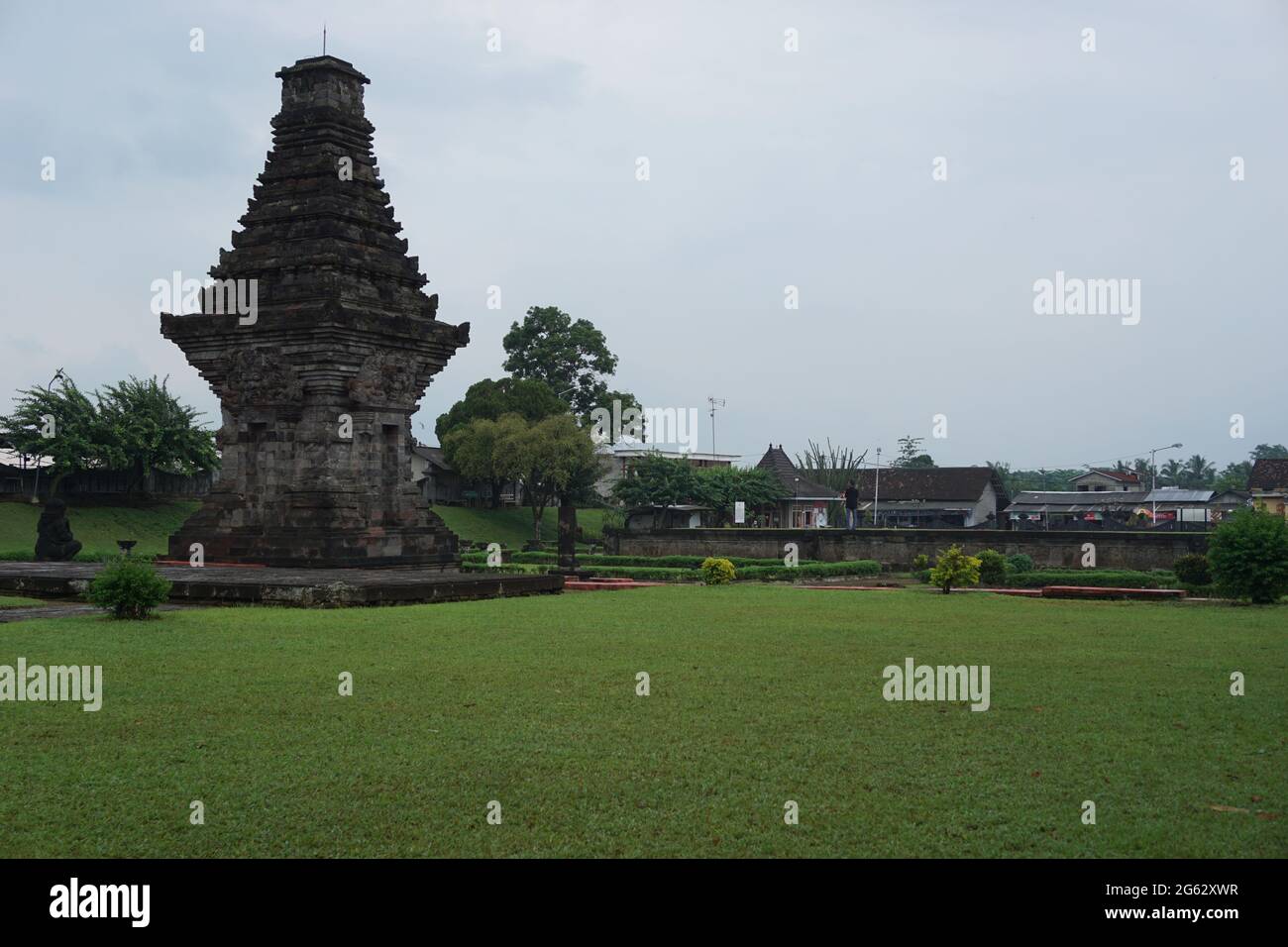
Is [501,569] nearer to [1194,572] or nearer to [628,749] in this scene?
[1194,572]

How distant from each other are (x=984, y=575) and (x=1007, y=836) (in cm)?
2291

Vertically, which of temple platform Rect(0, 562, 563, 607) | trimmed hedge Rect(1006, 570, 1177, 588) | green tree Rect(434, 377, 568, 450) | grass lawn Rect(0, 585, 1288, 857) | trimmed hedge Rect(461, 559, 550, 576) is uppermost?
green tree Rect(434, 377, 568, 450)

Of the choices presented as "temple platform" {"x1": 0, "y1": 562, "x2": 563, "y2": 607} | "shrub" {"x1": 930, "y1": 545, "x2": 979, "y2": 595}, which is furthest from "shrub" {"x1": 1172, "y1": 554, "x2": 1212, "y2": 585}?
"temple platform" {"x1": 0, "y1": 562, "x2": 563, "y2": 607}

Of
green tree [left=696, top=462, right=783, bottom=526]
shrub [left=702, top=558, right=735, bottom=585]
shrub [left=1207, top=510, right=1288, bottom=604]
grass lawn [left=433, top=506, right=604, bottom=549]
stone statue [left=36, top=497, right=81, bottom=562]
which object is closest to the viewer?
shrub [left=1207, top=510, right=1288, bottom=604]

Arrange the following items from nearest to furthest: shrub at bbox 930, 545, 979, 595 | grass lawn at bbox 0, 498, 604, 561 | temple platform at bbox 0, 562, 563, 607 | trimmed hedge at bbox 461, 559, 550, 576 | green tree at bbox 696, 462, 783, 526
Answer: temple platform at bbox 0, 562, 563, 607, shrub at bbox 930, 545, 979, 595, trimmed hedge at bbox 461, 559, 550, 576, grass lawn at bbox 0, 498, 604, 561, green tree at bbox 696, 462, 783, 526

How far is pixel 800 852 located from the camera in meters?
5.60

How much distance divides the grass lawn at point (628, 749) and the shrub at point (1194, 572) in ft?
31.5

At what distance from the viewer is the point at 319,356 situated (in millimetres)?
23188

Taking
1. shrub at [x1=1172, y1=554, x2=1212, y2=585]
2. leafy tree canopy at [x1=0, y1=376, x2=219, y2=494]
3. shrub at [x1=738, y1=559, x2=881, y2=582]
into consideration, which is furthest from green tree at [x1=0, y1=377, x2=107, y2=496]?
shrub at [x1=1172, y1=554, x2=1212, y2=585]

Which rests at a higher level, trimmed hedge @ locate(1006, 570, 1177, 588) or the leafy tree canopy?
the leafy tree canopy

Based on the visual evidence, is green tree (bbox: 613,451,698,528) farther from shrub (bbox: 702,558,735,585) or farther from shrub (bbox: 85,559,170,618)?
shrub (bbox: 85,559,170,618)

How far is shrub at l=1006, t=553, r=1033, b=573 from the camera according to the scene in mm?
32125

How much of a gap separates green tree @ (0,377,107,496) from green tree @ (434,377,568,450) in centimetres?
2044

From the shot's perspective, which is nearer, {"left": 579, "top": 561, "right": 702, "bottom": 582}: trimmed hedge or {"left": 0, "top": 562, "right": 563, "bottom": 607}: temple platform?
{"left": 0, "top": 562, "right": 563, "bottom": 607}: temple platform
